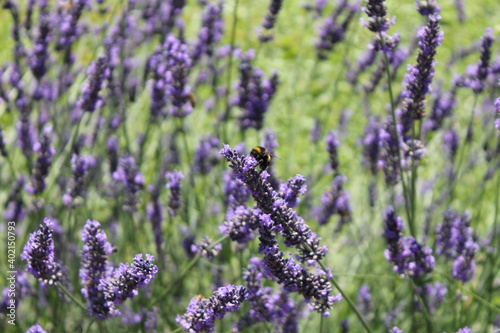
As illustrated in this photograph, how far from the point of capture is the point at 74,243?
10.5ft

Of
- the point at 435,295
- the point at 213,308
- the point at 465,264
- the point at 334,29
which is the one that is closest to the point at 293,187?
the point at 213,308

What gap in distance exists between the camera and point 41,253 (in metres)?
1.66

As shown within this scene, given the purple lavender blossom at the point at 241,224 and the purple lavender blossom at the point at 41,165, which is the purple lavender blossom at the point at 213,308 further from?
the purple lavender blossom at the point at 41,165

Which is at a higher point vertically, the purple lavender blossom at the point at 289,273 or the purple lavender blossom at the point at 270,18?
the purple lavender blossom at the point at 270,18

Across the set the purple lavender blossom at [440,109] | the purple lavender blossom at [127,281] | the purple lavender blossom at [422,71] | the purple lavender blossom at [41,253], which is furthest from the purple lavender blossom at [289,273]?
the purple lavender blossom at [440,109]

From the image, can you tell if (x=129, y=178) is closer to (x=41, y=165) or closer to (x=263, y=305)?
(x=41, y=165)

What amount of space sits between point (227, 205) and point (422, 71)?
1248mm

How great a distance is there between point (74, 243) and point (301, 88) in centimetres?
386

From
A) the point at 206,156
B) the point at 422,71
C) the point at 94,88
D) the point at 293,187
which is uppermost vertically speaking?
the point at 206,156

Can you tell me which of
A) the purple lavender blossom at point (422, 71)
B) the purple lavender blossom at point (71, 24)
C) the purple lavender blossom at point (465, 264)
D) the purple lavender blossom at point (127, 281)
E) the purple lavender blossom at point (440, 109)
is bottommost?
the purple lavender blossom at point (127, 281)

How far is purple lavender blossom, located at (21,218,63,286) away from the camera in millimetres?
1632

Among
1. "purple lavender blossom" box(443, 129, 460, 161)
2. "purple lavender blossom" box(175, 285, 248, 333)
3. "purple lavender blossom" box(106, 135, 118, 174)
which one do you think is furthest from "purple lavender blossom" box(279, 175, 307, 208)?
"purple lavender blossom" box(443, 129, 460, 161)

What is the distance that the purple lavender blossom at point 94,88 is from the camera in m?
2.58

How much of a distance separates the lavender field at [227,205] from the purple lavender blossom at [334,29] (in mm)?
14
